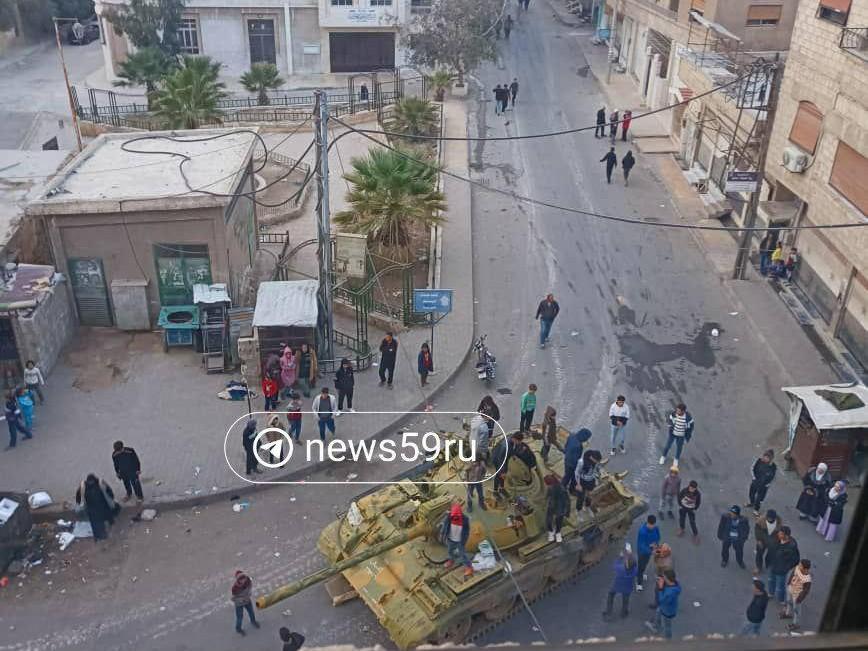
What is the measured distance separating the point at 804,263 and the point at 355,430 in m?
12.0

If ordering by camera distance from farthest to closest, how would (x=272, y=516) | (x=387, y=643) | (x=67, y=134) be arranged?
(x=67, y=134)
(x=272, y=516)
(x=387, y=643)

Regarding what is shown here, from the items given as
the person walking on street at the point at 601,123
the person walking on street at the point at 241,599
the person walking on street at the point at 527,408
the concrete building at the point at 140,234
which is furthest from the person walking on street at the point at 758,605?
the person walking on street at the point at 601,123

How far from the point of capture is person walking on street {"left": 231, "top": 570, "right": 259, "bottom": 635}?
32.9ft

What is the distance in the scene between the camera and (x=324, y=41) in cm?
4112

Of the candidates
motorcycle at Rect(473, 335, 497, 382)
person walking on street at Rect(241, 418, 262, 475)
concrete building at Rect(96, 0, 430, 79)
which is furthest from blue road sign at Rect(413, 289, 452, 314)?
concrete building at Rect(96, 0, 430, 79)

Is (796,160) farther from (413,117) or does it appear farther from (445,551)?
(445,551)

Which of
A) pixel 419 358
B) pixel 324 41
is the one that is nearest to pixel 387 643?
pixel 419 358

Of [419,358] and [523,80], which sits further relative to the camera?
[523,80]

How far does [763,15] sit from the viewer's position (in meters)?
26.8

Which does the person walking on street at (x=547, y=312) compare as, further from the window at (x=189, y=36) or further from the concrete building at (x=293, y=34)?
the window at (x=189, y=36)

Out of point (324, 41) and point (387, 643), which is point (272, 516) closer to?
point (387, 643)

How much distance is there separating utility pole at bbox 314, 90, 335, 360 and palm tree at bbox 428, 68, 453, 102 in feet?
68.9

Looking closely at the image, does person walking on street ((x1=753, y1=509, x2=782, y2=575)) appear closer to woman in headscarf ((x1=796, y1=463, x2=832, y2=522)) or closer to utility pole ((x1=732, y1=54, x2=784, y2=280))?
woman in headscarf ((x1=796, y1=463, x2=832, y2=522))

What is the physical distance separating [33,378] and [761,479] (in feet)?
40.2
